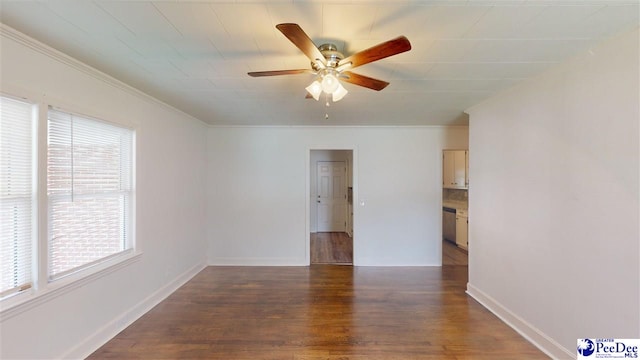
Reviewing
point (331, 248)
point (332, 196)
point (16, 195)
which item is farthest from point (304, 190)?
point (16, 195)

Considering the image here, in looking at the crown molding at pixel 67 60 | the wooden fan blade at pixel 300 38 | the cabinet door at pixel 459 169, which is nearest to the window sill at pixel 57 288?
the crown molding at pixel 67 60

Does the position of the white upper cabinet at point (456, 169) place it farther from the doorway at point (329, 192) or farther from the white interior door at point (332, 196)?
the white interior door at point (332, 196)

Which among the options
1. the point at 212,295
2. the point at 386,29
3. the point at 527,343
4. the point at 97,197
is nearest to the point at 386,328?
the point at 527,343

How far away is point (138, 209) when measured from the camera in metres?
2.58

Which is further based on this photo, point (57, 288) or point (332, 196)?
point (332, 196)

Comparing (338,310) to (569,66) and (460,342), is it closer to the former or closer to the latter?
(460,342)

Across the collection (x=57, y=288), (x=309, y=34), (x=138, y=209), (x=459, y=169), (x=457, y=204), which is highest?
(x=309, y=34)

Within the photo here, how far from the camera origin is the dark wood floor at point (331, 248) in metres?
4.49

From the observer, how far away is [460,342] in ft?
7.26

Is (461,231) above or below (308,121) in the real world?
below

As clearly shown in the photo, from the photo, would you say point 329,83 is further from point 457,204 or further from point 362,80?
point 457,204

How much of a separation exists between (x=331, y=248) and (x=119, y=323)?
11.9 ft

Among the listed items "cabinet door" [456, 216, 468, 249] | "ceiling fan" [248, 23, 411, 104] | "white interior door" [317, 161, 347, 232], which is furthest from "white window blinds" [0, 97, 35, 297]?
"cabinet door" [456, 216, 468, 249]

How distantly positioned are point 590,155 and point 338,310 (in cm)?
249
